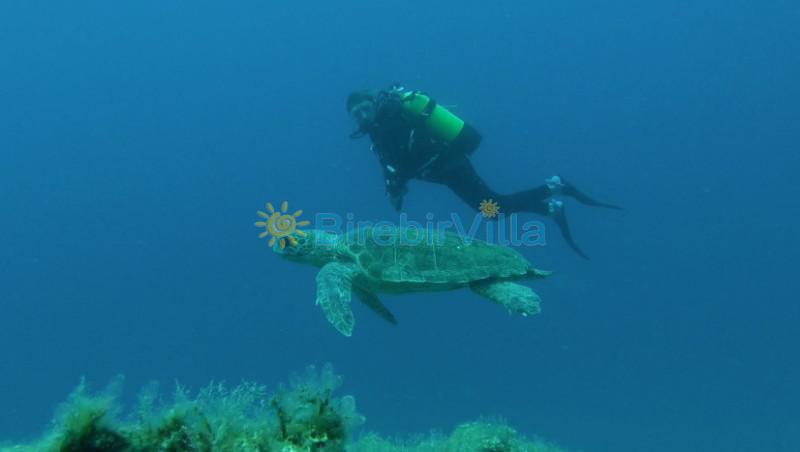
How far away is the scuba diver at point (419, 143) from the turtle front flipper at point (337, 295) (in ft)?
11.1

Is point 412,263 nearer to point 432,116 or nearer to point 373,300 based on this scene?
point 373,300

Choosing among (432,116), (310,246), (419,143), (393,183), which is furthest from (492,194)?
(310,246)

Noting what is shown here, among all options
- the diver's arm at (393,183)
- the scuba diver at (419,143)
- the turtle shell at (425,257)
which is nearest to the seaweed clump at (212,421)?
the turtle shell at (425,257)

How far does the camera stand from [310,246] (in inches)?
323

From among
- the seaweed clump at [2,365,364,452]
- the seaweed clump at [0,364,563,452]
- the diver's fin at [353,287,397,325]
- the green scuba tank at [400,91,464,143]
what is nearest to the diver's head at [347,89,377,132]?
the green scuba tank at [400,91,464,143]

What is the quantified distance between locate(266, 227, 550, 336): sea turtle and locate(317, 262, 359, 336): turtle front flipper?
0.05 ft

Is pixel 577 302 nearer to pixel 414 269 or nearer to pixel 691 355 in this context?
pixel 691 355

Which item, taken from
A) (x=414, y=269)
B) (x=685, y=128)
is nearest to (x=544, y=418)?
(x=414, y=269)

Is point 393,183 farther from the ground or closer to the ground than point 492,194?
closer to the ground

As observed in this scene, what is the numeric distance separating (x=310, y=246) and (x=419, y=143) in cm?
428

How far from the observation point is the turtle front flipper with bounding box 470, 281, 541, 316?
7.47m

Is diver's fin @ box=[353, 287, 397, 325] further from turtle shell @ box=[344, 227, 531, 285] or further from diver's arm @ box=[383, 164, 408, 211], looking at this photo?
diver's arm @ box=[383, 164, 408, 211]

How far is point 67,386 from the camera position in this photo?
45.2 metres

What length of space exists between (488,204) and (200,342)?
150 ft
